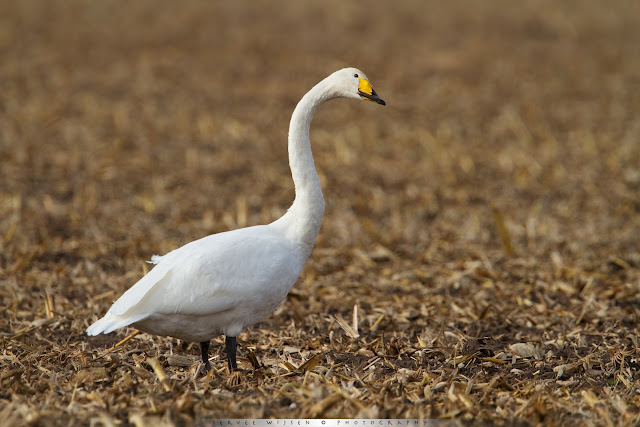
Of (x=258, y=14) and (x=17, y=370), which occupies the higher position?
(x=258, y=14)

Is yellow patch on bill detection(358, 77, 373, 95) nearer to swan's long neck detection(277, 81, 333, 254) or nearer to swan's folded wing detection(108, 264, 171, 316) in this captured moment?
swan's long neck detection(277, 81, 333, 254)

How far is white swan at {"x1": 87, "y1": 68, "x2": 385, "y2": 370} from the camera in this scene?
5051 millimetres

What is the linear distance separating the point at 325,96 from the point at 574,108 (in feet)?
33.8

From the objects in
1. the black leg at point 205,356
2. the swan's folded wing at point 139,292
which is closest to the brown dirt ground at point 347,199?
the black leg at point 205,356

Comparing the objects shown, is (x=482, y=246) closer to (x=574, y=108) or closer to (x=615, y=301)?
(x=615, y=301)

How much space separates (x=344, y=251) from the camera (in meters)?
8.78

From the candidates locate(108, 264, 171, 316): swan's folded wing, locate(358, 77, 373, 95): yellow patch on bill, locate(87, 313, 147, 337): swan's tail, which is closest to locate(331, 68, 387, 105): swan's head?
locate(358, 77, 373, 95): yellow patch on bill

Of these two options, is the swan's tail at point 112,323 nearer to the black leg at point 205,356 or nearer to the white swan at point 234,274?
the white swan at point 234,274

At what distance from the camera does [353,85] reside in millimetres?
5480

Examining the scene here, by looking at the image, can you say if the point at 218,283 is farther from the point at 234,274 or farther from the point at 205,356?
the point at 205,356

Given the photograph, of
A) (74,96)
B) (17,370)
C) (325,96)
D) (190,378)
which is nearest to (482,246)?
(325,96)

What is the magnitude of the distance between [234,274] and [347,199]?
558cm

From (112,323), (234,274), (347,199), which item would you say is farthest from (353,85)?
(347,199)

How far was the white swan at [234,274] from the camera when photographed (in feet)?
16.6
